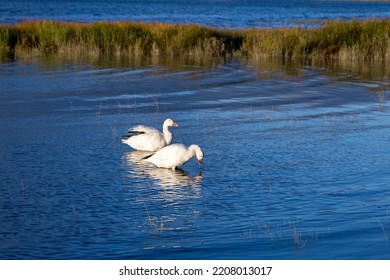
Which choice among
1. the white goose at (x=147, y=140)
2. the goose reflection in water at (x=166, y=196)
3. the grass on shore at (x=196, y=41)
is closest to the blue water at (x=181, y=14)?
Result: the grass on shore at (x=196, y=41)

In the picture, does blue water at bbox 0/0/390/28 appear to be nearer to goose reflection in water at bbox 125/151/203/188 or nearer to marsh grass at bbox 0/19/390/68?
marsh grass at bbox 0/19/390/68

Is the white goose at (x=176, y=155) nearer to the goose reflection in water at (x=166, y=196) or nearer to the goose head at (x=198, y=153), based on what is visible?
the goose head at (x=198, y=153)

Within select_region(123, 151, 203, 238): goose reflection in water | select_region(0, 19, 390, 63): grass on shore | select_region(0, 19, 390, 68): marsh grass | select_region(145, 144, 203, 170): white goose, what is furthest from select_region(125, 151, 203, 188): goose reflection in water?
select_region(0, 19, 390, 63): grass on shore

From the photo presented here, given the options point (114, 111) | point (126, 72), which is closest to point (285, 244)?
point (114, 111)

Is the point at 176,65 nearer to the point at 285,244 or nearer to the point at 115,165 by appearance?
the point at 115,165

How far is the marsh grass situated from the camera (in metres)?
28.2

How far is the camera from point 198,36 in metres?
30.1

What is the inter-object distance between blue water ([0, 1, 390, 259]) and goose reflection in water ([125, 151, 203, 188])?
4cm

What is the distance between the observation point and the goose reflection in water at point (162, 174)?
36.1ft

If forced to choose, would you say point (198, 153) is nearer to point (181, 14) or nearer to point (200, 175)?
point (200, 175)

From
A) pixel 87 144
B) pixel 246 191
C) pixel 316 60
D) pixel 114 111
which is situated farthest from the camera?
pixel 316 60

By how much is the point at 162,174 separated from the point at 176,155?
1.09 ft

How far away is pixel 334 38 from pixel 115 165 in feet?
62.2

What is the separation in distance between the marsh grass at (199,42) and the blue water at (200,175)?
23.9 ft
